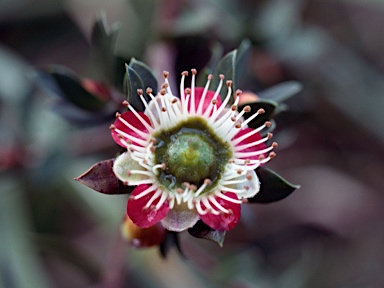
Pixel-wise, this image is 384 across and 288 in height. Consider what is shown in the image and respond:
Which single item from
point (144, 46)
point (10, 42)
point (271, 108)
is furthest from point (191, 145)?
point (10, 42)

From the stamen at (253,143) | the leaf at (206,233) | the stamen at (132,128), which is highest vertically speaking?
the stamen at (253,143)

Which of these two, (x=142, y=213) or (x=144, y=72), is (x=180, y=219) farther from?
(x=144, y=72)

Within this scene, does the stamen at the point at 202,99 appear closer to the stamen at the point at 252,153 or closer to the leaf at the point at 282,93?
the stamen at the point at 252,153

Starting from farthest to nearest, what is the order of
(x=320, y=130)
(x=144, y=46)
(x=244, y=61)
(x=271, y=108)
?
(x=320, y=130) < (x=144, y=46) < (x=244, y=61) < (x=271, y=108)

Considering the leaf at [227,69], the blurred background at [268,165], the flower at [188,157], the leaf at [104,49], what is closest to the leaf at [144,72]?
the flower at [188,157]

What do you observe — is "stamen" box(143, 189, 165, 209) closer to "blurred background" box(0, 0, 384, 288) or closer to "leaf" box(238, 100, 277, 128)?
"leaf" box(238, 100, 277, 128)

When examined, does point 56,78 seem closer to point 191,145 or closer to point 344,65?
point 191,145
